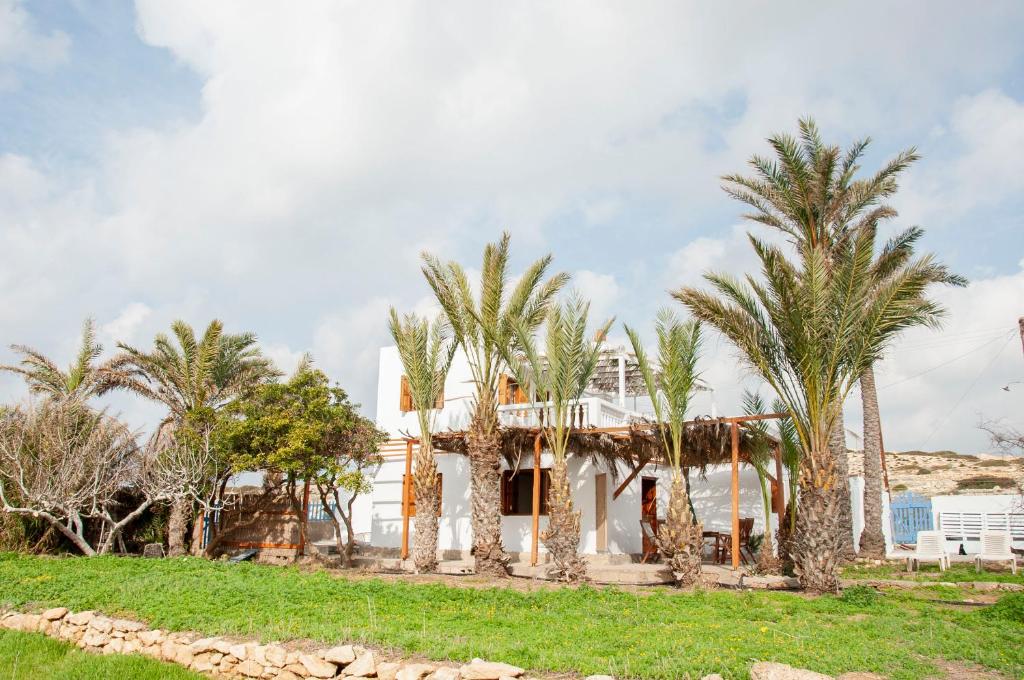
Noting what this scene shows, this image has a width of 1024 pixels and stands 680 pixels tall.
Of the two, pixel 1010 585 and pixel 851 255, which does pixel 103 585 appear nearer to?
pixel 851 255

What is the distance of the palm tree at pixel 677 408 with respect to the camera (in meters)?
13.7

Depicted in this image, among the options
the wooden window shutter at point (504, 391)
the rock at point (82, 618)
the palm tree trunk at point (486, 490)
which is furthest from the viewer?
the wooden window shutter at point (504, 391)

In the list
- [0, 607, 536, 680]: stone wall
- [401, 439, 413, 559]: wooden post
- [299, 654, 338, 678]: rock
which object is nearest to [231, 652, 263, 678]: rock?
[0, 607, 536, 680]: stone wall

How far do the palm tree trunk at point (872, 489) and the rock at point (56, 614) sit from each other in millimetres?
16380

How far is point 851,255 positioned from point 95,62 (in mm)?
12596

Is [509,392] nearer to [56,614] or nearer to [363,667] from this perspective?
[56,614]

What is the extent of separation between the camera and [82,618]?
10750mm

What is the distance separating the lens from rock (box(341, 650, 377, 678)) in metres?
7.38

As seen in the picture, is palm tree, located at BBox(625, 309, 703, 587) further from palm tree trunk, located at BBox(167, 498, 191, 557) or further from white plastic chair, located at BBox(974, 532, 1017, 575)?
palm tree trunk, located at BBox(167, 498, 191, 557)

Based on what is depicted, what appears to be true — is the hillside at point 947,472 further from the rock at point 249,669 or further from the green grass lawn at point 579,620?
the rock at point 249,669

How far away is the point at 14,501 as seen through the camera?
61.3 feet

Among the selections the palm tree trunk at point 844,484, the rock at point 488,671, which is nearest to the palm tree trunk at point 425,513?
the palm tree trunk at point 844,484

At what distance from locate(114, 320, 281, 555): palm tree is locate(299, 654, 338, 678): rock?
11634 mm

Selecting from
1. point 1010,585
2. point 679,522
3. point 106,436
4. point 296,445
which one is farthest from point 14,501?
point 1010,585
